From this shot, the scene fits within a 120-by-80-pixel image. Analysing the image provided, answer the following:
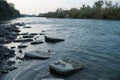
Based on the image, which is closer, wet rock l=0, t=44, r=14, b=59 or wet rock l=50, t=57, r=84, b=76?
wet rock l=50, t=57, r=84, b=76

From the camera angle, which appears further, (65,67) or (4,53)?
(4,53)

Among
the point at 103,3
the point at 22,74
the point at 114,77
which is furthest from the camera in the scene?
the point at 103,3

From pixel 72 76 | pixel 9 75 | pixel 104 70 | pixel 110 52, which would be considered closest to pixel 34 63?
pixel 9 75

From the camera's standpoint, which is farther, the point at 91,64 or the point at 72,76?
the point at 91,64

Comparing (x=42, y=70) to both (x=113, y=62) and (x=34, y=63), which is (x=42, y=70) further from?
(x=113, y=62)

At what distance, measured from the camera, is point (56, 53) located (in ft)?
88.0

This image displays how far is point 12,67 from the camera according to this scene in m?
20.1

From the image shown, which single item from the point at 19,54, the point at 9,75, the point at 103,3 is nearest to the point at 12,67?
the point at 9,75

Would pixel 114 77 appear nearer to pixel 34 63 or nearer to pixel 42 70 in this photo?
pixel 42 70

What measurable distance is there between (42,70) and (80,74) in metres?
3.88

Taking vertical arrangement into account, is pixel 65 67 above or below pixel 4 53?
above

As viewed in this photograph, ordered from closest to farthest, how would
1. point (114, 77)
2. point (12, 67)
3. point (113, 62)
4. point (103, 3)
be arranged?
point (114, 77) < point (12, 67) < point (113, 62) < point (103, 3)

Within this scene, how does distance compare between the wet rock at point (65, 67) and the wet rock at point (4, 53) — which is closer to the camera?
the wet rock at point (65, 67)

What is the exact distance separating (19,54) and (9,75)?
317 inches
